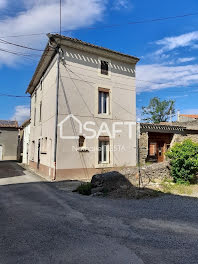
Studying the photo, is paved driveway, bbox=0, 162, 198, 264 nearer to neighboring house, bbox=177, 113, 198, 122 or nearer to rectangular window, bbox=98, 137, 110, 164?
rectangular window, bbox=98, 137, 110, 164

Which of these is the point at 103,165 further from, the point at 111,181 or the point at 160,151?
the point at 160,151

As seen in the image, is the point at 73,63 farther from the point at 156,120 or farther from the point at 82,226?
the point at 156,120

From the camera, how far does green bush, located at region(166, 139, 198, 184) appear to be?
8.87 m

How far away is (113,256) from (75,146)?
8.27 meters

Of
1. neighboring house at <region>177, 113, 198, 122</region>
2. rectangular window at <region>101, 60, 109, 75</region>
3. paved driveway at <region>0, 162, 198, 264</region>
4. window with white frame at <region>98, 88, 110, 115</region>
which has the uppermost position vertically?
rectangular window at <region>101, 60, 109, 75</region>

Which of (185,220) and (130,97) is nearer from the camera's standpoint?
(185,220)

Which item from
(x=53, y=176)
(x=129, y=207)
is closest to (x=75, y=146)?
(x=53, y=176)

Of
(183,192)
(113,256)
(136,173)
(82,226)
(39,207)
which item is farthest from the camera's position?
(136,173)

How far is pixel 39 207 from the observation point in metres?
5.78

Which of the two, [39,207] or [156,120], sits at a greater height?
[156,120]

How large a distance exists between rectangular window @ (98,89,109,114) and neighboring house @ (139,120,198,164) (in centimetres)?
285

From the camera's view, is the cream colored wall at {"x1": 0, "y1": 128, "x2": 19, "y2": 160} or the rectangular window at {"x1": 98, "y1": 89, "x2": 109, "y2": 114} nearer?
the rectangular window at {"x1": 98, "y1": 89, "x2": 109, "y2": 114}

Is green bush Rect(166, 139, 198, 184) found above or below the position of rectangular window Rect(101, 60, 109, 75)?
below

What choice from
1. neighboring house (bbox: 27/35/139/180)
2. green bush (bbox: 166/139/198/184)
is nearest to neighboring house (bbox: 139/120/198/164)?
neighboring house (bbox: 27/35/139/180)
